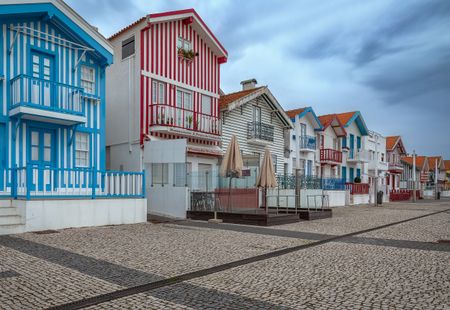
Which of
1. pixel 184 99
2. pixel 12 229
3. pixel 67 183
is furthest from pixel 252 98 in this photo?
pixel 12 229

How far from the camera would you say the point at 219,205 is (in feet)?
55.5

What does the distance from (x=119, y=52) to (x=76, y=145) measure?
656cm

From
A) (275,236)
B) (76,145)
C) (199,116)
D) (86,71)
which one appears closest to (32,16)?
(86,71)

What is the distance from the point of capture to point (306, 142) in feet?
102

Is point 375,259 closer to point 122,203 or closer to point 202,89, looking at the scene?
point 122,203

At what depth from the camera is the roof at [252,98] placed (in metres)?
22.6

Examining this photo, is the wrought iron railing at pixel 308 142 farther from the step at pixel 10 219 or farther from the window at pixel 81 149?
the step at pixel 10 219

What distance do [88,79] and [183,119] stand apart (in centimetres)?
505

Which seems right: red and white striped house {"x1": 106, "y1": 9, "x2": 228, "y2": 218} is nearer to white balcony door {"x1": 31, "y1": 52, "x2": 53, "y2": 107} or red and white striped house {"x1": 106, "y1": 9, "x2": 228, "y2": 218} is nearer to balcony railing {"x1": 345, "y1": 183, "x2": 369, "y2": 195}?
white balcony door {"x1": 31, "y1": 52, "x2": 53, "y2": 107}

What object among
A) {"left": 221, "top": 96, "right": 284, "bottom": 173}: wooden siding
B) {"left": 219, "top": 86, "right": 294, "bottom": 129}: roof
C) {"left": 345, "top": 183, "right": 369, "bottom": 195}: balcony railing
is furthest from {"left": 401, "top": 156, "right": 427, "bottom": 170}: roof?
{"left": 219, "top": 86, "right": 294, "bottom": 129}: roof

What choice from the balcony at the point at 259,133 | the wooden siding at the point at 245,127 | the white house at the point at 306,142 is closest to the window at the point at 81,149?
the wooden siding at the point at 245,127

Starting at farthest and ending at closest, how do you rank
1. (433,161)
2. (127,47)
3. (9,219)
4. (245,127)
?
(433,161), (245,127), (127,47), (9,219)

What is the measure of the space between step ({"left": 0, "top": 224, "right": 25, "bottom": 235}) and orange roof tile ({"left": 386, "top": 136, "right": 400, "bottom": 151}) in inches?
1844

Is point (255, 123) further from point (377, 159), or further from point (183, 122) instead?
point (377, 159)
